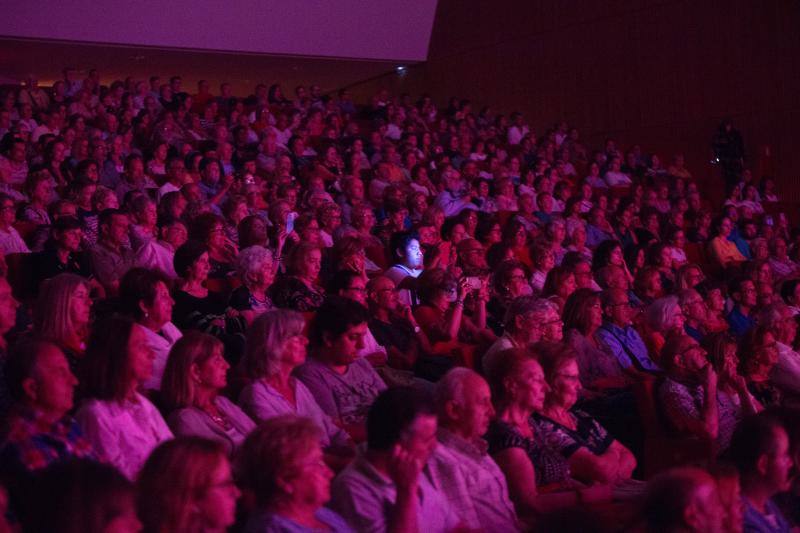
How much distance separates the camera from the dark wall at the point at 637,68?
871 centimetres

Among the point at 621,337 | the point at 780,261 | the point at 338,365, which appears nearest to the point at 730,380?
the point at 621,337

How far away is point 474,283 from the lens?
4078 millimetres

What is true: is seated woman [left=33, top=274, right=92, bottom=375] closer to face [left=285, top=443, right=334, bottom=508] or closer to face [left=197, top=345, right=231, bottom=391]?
face [left=197, top=345, right=231, bottom=391]

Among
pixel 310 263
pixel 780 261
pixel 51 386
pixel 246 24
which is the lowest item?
pixel 51 386

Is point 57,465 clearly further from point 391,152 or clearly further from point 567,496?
point 391,152

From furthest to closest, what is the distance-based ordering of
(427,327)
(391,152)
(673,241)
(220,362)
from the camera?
(391,152)
(673,241)
(427,327)
(220,362)

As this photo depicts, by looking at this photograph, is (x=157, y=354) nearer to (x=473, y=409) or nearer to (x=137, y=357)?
(x=137, y=357)

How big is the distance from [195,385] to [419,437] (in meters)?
0.63

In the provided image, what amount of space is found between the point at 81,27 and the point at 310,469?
819 centimetres

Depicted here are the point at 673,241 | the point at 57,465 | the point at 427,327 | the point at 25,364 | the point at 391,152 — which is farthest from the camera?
the point at 391,152

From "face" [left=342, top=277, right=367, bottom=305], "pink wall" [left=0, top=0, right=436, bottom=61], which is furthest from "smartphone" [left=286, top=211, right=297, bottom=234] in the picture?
"pink wall" [left=0, top=0, right=436, bottom=61]

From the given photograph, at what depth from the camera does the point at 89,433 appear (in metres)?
2.15

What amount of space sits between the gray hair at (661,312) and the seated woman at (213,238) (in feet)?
5.79

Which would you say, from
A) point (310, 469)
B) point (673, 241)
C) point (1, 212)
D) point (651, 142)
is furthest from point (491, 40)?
point (310, 469)
